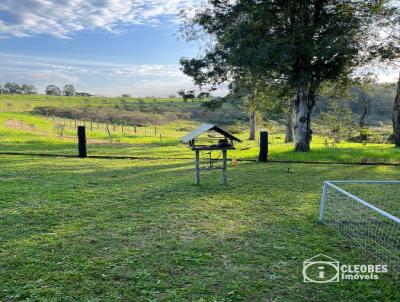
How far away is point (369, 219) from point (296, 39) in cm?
1078

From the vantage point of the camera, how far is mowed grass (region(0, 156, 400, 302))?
3.96 metres

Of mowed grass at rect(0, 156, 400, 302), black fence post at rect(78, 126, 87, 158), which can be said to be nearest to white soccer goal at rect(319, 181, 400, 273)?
mowed grass at rect(0, 156, 400, 302)

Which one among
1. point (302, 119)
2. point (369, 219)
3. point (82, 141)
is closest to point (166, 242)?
point (369, 219)

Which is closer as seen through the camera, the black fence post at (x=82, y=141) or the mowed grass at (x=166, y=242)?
the mowed grass at (x=166, y=242)

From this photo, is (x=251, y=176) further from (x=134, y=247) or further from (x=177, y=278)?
(x=177, y=278)

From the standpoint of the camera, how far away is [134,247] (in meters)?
5.20

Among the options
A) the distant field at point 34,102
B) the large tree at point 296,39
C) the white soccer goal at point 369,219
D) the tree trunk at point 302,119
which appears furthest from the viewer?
the distant field at point 34,102

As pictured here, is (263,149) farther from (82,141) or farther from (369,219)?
(369,219)

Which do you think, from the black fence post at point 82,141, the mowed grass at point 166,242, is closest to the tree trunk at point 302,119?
the mowed grass at point 166,242

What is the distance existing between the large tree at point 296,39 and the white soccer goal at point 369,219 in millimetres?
7833

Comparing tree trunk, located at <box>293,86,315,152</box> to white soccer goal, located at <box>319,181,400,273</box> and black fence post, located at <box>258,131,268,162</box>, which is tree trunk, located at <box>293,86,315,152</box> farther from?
white soccer goal, located at <box>319,181,400,273</box>

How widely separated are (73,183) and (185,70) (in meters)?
11.2

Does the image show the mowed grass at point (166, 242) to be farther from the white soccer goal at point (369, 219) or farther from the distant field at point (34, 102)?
the distant field at point (34, 102)

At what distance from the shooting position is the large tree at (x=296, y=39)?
15180 millimetres
